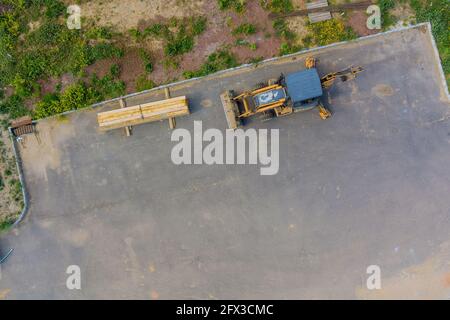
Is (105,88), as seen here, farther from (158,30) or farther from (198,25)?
(198,25)

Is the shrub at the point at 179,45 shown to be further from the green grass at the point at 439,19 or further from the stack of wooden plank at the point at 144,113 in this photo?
the green grass at the point at 439,19

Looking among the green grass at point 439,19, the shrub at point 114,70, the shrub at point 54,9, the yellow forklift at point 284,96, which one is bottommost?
the yellow forklift at point 284,96

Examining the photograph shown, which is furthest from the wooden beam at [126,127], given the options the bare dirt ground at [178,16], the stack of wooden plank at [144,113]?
the bare dirt ground at [178,16]

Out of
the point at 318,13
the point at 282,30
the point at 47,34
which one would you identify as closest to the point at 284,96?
the point at 282,30

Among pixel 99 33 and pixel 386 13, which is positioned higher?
pixel 99 33

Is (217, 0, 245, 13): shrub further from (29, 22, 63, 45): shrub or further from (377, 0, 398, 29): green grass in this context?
(29, 22, 63, 45): shrub
